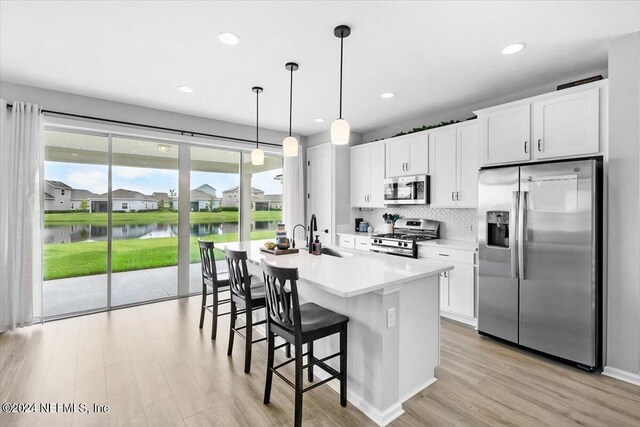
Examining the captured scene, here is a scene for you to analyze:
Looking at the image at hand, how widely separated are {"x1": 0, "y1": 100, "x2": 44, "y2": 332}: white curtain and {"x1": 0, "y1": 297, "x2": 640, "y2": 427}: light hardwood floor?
0.35 m

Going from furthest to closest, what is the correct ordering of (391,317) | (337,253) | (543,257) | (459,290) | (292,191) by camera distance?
(292,191) < (459,290) < (337,253) < (543,257) < (391,317)

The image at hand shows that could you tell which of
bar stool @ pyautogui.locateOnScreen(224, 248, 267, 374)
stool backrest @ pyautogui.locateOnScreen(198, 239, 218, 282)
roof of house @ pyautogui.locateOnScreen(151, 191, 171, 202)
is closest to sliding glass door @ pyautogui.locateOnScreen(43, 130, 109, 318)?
roof of house @ pyautogui.locateOnScreen(151, 191, 171, 202)

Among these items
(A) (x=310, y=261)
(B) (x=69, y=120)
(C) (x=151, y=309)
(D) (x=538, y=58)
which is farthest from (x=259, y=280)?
(D) (x=538, y=58)

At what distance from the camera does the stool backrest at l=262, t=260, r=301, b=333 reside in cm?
190

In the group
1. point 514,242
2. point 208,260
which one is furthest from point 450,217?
point 208,260

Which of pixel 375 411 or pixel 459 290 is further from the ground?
pixel 459 290

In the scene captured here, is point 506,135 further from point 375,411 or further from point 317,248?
point 375,411

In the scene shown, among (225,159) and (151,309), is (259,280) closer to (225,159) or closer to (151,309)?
(151,309)

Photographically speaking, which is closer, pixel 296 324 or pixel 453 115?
pixel 296 324

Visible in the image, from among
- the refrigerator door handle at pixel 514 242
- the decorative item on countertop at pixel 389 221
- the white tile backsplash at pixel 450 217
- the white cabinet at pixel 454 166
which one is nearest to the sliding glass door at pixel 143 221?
the decorative item on countertop at pixel 389 221

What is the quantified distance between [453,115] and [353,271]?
10.4 ft

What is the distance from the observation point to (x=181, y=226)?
4738 millimetres

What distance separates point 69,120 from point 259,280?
9.74ft

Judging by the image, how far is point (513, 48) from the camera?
269 cm
